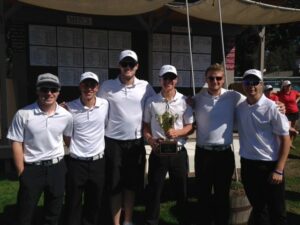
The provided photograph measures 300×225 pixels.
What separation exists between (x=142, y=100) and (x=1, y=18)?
376 cm

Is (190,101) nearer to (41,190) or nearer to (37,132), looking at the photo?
(37,132)

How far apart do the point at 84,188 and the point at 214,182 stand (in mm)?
1319

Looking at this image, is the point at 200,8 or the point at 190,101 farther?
the point at 200,8

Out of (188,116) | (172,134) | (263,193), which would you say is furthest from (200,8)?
(263,193)

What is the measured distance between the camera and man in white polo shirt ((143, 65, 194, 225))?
4.14 meters

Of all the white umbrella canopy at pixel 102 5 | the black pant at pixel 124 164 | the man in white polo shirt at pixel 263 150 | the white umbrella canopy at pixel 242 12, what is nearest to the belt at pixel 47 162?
the black pant at pixel 124 164

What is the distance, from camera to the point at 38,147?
3.66m

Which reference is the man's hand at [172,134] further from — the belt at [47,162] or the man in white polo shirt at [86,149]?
the belt at [47,162]

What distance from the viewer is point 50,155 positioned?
12.2 ft

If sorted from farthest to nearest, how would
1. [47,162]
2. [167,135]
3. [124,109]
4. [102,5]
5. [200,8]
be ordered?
[200,8], [102,5], [124,109], [167,135], [47,162]

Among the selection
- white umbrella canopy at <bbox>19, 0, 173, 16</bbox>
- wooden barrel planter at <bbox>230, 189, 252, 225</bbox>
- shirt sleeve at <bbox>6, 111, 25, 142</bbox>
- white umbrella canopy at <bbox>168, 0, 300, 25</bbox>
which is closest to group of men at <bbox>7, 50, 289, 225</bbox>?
shirt sleeve at <bbox>6, 111, 25, 142</bbox>

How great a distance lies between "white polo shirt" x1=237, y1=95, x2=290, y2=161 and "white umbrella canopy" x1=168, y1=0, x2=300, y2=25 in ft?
11.5

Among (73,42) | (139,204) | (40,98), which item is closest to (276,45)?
(73,42)

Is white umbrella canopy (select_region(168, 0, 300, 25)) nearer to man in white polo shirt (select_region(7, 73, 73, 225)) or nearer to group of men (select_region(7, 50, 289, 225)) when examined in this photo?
group of men (select_region(7, 50, 289, 225))
